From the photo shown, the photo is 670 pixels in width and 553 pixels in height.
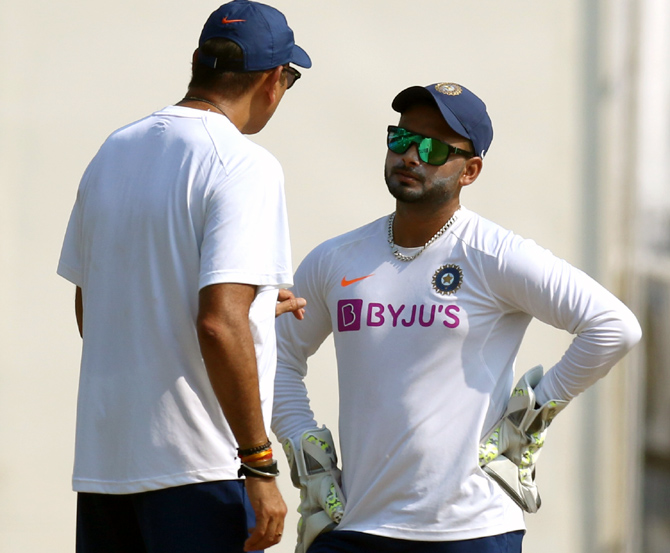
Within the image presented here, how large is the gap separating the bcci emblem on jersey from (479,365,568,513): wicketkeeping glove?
0.33m

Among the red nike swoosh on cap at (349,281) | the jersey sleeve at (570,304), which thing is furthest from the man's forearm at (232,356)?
the jersey sleeve at (570,304)

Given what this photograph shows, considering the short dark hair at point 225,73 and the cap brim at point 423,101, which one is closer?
the short dark hair at point 225,73

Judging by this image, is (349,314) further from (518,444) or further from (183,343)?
(183,343)

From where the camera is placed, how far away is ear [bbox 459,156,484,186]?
106 inches

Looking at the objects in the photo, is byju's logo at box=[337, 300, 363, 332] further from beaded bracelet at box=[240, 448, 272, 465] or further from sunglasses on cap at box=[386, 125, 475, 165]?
beaded bracelet at box=[240, 448, 272, 465]

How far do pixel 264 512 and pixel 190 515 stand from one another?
155 mm

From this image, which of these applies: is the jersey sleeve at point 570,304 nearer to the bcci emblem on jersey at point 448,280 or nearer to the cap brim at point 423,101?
the bcci emblem on jersey at point 448,280

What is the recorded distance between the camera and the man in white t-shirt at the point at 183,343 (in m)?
1.92

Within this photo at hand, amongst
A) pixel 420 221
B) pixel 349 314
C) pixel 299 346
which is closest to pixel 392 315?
pixel 349 314

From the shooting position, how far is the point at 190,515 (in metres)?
1.96

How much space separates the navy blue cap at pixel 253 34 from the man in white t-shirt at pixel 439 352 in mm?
577

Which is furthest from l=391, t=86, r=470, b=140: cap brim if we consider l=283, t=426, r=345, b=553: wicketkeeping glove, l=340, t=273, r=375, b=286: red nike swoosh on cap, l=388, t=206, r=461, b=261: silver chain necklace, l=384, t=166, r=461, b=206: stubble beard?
l=283, t=426, r=345, b=553: wicketkeeping glove

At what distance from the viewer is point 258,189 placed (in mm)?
1991

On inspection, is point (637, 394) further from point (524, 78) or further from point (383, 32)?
point (383, 32)
